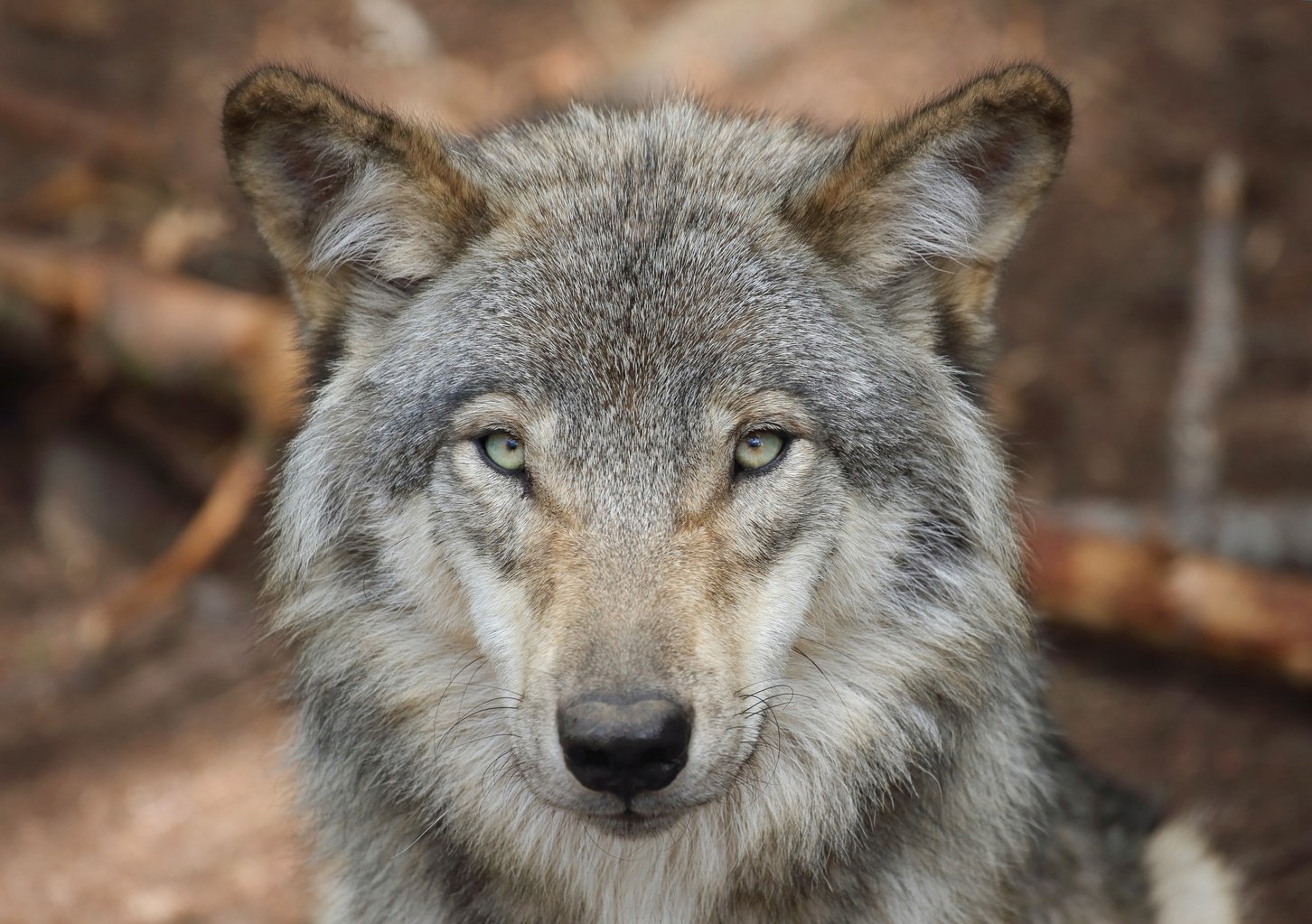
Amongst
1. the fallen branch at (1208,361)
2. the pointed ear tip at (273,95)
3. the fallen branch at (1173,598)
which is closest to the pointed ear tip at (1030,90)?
the pointed ear tip at (273,95)

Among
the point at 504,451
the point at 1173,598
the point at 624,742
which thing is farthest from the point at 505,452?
the point at 1173,598

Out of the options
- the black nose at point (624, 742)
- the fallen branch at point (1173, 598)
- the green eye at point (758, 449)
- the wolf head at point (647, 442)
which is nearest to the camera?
the black nose at point (624, 742)

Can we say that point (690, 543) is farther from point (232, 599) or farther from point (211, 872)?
point (232, 599)

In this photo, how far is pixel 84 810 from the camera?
5.96 meters

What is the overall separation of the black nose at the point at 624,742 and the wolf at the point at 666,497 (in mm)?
120

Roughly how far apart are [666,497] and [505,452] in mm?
421

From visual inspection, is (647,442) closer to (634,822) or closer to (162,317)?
(634,822)

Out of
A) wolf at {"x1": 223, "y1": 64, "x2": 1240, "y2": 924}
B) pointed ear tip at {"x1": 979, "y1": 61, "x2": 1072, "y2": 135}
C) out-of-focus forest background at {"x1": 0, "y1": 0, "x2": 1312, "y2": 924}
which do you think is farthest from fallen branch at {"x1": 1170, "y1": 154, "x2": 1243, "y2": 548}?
pointed ear tip at {"x1": 979, "y1": 61, "x2": 1072, "y2": 135}

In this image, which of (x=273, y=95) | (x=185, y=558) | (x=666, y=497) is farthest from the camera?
(x=185, y=558)

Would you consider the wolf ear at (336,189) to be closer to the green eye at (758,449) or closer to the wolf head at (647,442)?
the wolf head at (647,442)

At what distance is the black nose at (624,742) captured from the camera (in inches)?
103

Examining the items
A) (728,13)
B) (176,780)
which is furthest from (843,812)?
(728,13)

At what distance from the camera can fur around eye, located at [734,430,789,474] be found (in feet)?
10.1

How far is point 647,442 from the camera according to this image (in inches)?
118
